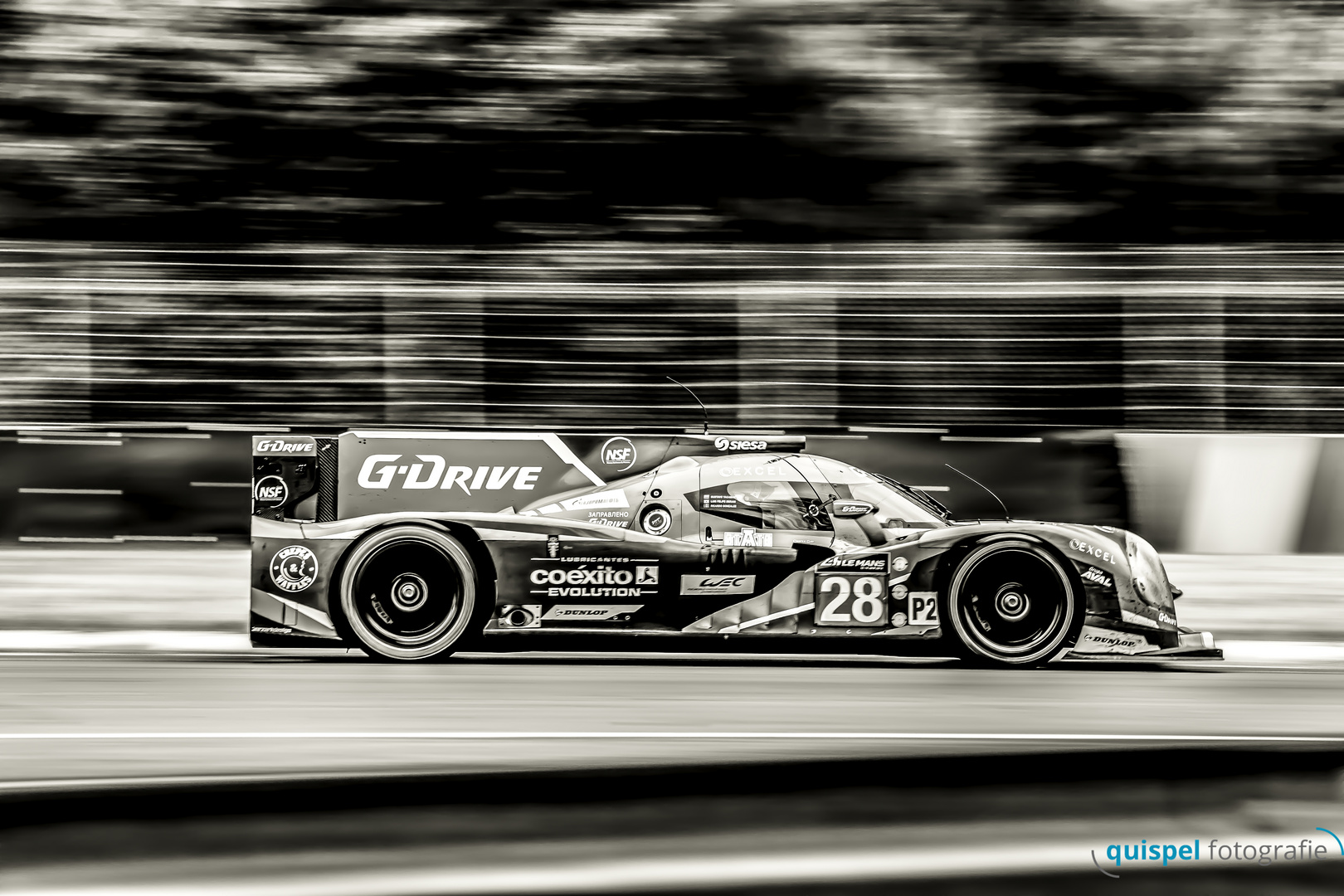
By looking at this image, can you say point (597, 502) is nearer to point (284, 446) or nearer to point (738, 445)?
point (738, 445)

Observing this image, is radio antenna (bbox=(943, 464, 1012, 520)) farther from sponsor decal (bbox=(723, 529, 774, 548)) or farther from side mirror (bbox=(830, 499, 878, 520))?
sponsor decal (bbox=(723, 529, 774, 548))

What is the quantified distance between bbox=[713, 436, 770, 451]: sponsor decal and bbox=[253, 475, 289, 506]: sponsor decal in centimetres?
202

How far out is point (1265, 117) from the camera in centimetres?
980

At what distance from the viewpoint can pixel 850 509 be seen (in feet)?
25.3

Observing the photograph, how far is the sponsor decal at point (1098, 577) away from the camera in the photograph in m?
7.54

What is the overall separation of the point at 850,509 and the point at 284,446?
2.64 m

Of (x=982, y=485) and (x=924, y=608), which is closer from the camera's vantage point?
(x=924, y=608)

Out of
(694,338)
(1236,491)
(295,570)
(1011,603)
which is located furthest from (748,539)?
(1236,491)

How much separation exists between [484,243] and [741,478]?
8.12 feet

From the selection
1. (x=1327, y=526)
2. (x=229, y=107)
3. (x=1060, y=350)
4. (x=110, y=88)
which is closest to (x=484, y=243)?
(x=229, y=107)

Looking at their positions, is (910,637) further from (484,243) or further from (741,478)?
(484,243)

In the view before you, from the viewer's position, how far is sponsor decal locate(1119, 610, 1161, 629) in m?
7.56

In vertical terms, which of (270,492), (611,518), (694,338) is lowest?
(611,518)

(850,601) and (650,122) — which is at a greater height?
(650,122)
